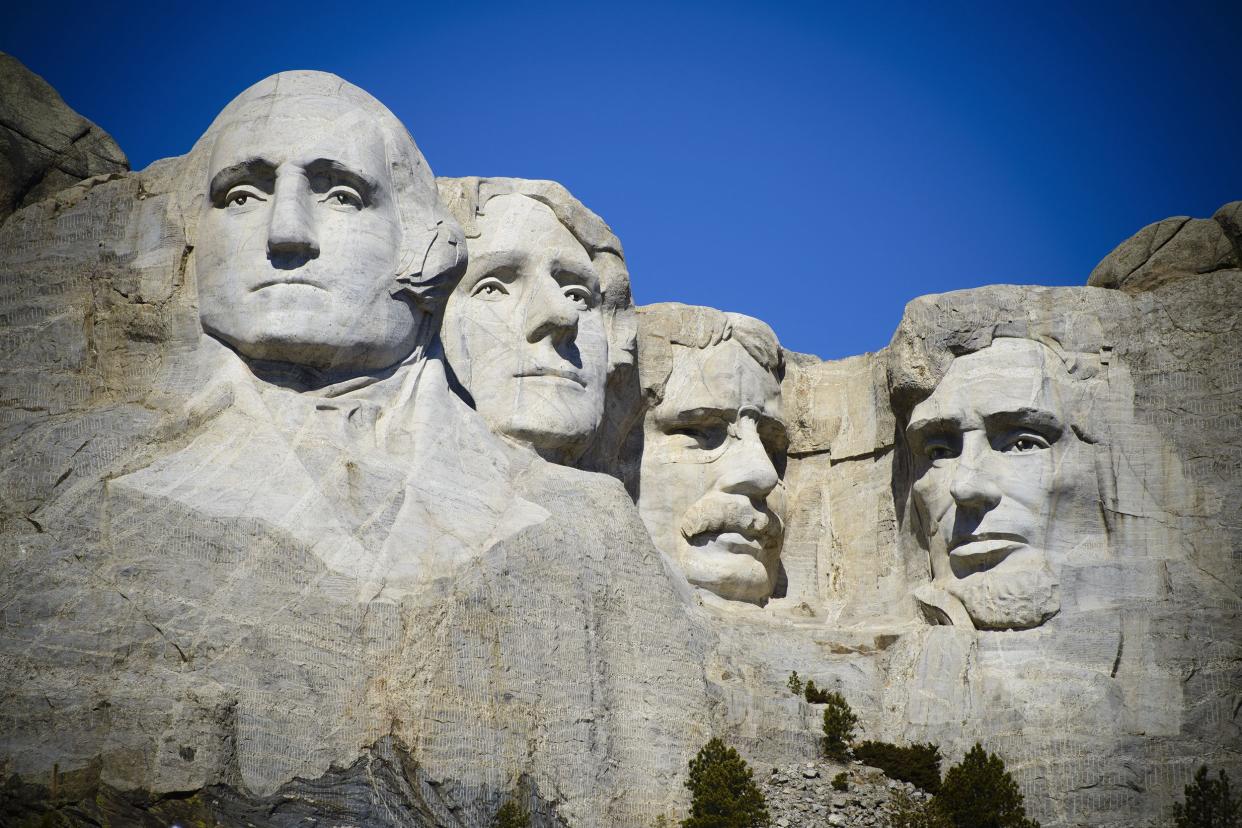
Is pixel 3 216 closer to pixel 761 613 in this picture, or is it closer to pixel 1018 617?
pixel 761 613

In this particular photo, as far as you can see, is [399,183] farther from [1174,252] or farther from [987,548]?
[1174,252]

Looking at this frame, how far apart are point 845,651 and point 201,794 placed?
5.77 m

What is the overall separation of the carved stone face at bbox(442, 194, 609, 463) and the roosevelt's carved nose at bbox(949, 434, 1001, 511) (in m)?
2.73

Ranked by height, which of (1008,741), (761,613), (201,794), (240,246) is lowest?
(201,794)

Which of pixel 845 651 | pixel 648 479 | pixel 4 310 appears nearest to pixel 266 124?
pixel 4 310

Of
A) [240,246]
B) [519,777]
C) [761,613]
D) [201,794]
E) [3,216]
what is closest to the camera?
[201,794]

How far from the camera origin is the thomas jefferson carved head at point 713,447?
60.1 feet

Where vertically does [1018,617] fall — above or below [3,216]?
below

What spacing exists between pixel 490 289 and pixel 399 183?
175 cm

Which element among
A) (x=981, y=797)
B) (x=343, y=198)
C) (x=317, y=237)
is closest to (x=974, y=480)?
(x=981, y=797)

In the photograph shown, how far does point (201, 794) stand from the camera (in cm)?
1341

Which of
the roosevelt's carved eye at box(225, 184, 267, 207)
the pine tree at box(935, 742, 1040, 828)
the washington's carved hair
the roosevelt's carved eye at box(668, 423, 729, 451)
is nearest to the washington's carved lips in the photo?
the pine tree at box(935, 742, 1040, 828)

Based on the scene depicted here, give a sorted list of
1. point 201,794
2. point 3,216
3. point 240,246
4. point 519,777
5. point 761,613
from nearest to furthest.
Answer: point 201,794, point 519,777, point 240,246, point 3,216, point 761,613

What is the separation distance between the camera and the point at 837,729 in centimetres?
1638
